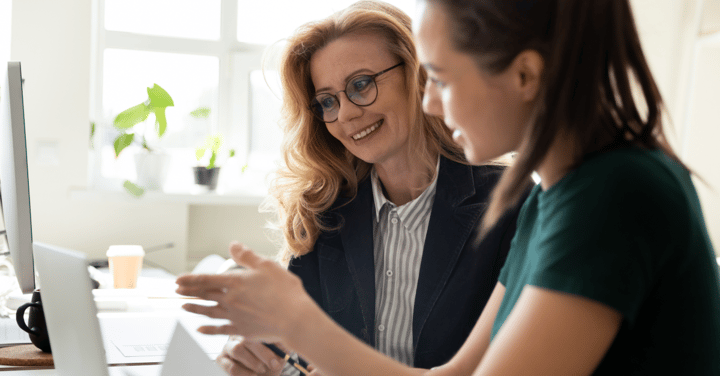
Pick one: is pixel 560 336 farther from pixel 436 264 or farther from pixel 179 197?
pixel 179 197

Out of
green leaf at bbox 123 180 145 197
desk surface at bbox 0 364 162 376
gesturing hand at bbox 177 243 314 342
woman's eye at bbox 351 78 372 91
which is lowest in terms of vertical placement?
desk surface at bbox 0 364 162 376

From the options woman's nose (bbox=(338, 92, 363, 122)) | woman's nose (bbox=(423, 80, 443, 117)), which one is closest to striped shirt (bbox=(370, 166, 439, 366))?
woman's nose (bbox=(338, 92, 363, 122))

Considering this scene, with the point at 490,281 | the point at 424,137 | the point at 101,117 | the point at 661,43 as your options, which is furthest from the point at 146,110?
the point at 661,43

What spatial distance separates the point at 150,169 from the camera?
2799 millimetres

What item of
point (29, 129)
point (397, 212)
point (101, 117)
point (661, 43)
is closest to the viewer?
point (397, 212)

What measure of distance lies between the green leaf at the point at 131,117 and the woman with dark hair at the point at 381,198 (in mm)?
1360

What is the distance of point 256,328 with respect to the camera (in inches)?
28.4

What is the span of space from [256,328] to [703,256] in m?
0.50

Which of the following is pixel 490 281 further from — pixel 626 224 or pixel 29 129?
pixel 29 129

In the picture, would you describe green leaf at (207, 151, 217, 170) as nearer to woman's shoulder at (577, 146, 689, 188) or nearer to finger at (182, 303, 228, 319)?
finger at (182, 303, 228, 319)

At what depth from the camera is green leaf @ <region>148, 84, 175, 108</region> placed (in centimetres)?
268

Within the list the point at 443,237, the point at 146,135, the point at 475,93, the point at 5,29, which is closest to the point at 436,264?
the point at 443,237

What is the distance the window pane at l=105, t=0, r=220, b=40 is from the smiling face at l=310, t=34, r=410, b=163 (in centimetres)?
184

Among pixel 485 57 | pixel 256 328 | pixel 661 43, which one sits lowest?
pixel 256 328
